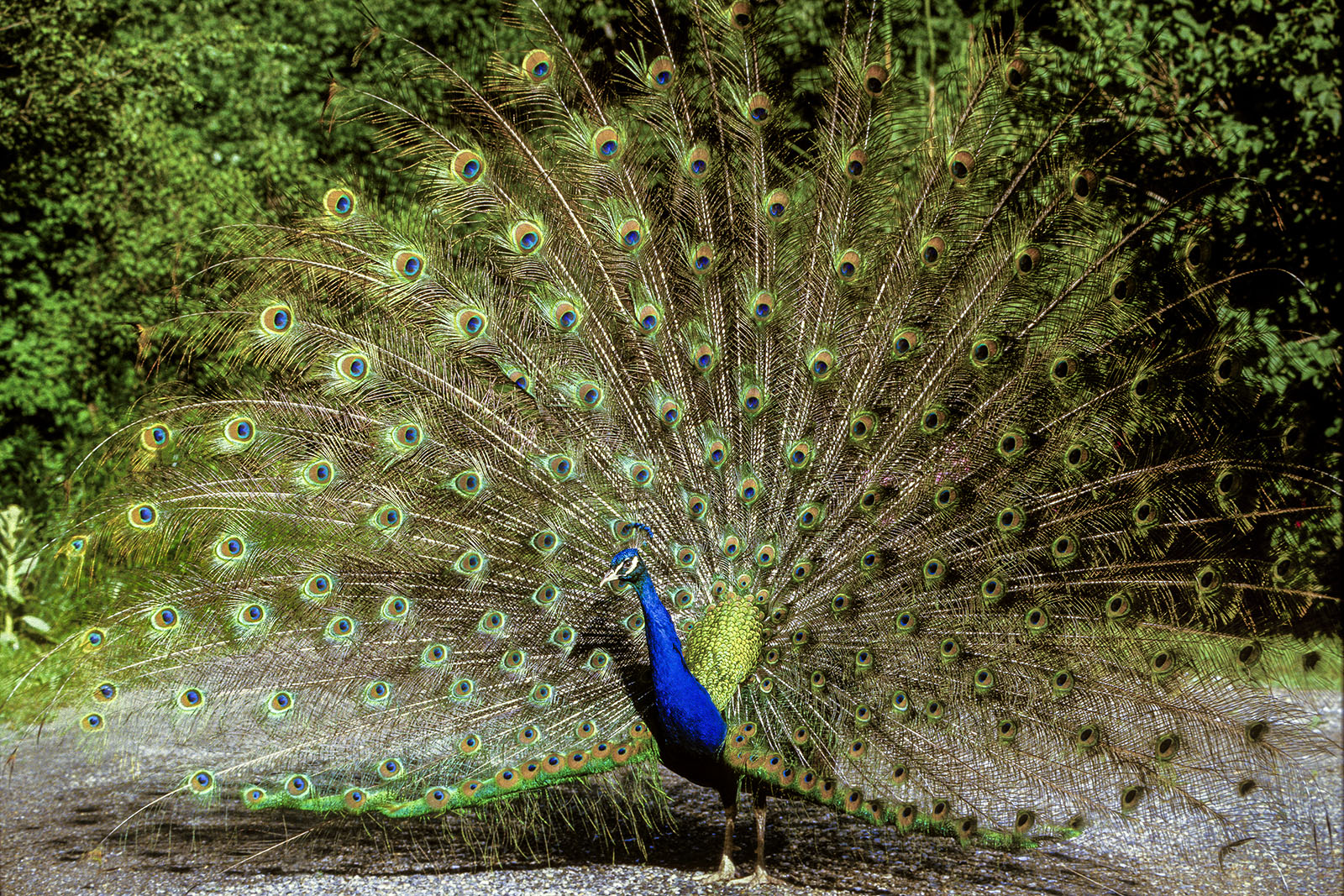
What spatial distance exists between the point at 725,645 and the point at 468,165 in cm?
194

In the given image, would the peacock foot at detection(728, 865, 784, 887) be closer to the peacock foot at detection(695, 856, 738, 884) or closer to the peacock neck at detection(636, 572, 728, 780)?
the peacock foot at detection(695, 856, 738, 884)

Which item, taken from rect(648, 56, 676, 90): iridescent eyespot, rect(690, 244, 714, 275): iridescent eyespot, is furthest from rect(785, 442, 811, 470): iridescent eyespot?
rect(648, 56, 676, 90): iridescent eyespot

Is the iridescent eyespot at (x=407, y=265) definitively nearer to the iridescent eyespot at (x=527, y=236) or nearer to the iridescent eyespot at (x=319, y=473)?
the iridescent eyespot at (x=527, y=236)

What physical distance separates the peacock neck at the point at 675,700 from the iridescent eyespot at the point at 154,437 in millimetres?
1687

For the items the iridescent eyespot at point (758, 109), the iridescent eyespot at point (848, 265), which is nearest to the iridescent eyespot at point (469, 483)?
the iridescent eyespot at point (848, 265)

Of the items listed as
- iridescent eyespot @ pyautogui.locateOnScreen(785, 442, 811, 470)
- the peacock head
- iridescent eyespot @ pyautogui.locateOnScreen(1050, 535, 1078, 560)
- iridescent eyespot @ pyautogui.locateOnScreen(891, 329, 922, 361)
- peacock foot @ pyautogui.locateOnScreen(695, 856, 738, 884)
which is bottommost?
peacock foot @ pyautogui.locateOnScreen(695, 856, 738, 884)

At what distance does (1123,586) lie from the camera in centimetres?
345

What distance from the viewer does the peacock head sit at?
3.36 meters

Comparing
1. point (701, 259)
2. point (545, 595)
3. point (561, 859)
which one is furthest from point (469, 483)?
point (561, 859)

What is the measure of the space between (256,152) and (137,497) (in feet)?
20.4

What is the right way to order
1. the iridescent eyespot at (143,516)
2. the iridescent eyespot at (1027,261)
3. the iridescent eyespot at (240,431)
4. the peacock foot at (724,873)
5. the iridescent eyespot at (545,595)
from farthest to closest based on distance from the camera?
the peacock foot at (724,873) → the iridescent eyespot at (545,595) → the iridescent eyespot at (1027,261) → the iridescent eyespot at (240,431) → the iridescent eyespot at (143,516)

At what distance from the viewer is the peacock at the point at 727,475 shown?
335cm

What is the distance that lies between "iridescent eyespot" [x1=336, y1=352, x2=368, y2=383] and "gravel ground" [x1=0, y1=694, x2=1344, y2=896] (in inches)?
62.8

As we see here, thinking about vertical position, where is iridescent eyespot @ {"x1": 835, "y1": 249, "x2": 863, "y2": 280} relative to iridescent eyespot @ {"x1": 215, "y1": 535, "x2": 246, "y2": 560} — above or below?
above
